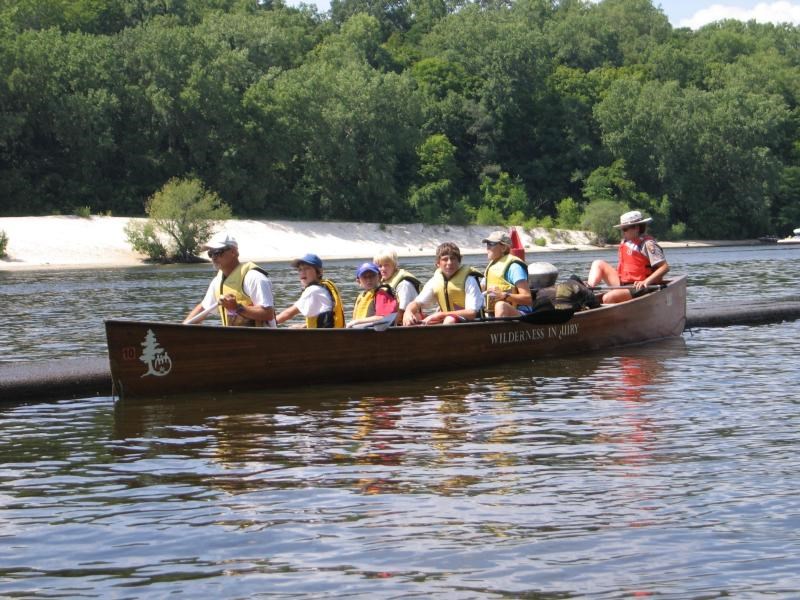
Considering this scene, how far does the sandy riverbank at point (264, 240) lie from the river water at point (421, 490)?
44225mm

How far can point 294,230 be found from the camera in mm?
68625

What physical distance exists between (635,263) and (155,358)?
7.69 meters

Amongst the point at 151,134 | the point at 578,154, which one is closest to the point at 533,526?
the point at 151,134

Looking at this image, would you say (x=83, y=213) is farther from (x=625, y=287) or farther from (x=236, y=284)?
(x=236, y=284)

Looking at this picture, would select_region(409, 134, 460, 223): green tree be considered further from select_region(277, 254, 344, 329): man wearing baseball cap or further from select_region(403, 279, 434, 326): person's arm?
select_region(277, 254, 344, 329): man wearing baseball cap

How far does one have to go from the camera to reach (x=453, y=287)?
45.2ft

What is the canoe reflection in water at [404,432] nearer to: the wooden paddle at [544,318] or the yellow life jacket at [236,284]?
the wooden paddle at [544,318]

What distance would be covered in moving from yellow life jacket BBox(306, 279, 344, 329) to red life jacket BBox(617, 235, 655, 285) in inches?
215

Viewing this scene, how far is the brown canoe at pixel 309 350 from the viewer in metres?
11.7

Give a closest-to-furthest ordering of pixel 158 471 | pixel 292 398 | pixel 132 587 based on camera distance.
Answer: pixel 132 587 < pixel 158 471 < pixel 292 398

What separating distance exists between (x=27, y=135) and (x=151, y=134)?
7.04 m

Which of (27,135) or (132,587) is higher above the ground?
(27,135)

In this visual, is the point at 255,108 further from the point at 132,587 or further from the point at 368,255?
the point at 132,587

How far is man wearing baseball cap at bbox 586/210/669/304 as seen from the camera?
1641 cm
